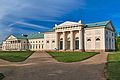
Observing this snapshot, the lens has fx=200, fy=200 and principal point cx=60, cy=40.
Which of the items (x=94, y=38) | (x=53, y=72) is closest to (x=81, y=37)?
(x=94, y=38)

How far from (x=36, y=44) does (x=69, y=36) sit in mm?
26662

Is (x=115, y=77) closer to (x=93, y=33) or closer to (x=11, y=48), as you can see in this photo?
(x=93, y=33)

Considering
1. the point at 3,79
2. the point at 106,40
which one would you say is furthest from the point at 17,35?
the point at 3,79

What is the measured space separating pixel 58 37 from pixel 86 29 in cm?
1305

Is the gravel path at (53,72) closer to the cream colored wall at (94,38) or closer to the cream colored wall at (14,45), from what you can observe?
the cream colored wall at (94,38)

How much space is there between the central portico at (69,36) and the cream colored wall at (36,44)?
14.2 m

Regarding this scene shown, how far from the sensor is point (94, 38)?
67.9 meters

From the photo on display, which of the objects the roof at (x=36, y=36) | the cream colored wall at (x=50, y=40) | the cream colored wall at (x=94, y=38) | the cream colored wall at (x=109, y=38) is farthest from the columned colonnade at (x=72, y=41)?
the roof at (x=36, y=36)

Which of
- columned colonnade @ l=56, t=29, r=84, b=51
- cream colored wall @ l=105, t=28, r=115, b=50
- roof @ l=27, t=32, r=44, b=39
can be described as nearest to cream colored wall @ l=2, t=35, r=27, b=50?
roof @ l=27, t=32, r=44, b=39

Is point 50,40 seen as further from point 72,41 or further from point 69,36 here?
point 72,41

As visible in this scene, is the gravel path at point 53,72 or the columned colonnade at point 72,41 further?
the columned colonnade at point 72,41

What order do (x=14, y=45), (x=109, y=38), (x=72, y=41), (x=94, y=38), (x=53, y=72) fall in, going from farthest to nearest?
(x=14, y=45) → (x=72, y=41) → (x=109, y=38) → (x=94, y=38) → (x=53, y=72)

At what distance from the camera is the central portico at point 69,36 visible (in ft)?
234

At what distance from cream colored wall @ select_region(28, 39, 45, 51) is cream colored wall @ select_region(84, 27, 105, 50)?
2585cm
